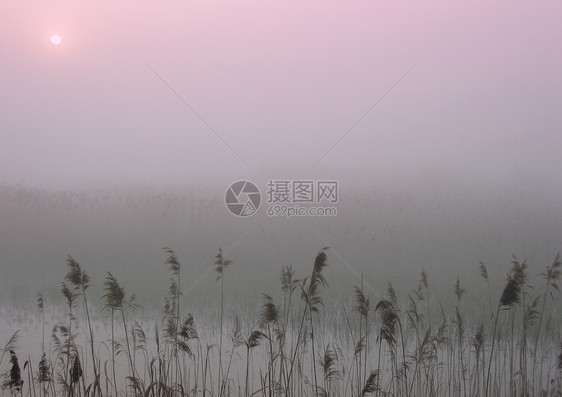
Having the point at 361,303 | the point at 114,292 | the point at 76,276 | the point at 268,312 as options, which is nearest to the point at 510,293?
the point at 361,303

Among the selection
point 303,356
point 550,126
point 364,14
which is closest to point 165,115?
point 364,14

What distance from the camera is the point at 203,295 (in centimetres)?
343

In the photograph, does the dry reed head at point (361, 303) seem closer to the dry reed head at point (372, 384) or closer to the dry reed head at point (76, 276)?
the dry reed head at point (372, 384)

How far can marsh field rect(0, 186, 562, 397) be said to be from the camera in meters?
3.42

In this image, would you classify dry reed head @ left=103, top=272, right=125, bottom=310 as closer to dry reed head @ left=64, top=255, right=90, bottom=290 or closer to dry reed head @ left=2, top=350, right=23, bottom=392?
dry reed head @ left=64, top=255, right=90, bottom=290

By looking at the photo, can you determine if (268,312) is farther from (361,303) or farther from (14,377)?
(14,377)

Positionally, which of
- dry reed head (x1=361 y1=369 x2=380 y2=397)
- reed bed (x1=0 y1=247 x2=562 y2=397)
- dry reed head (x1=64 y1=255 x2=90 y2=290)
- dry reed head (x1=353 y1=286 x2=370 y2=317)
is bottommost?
dry reed head (x1=361 y1=369 x2=380 y2=397)

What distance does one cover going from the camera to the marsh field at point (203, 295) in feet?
11.2

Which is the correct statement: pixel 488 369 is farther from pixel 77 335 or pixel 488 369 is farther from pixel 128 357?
pixel 77 335

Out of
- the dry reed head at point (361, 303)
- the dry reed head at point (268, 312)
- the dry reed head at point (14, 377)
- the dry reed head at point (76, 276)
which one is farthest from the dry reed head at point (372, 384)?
the dry reed head at point (14, 377)

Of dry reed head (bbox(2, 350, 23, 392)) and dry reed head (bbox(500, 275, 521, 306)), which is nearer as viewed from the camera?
dry reed head (bbox(2, 350, 23, 392))

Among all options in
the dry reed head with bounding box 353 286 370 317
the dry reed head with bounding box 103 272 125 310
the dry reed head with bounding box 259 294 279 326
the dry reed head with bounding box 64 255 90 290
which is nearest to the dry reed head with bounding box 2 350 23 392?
the dry reed head with bounding box 64 255 90 290

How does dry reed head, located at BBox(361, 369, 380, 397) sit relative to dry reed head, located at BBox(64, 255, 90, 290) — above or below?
below

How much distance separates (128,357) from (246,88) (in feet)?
6.04
